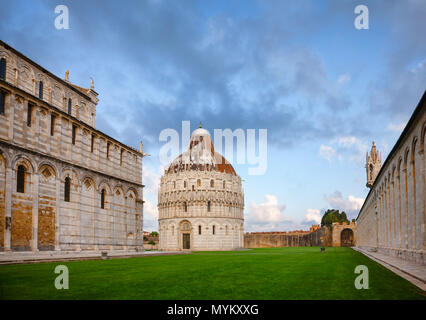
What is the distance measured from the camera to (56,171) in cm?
3131

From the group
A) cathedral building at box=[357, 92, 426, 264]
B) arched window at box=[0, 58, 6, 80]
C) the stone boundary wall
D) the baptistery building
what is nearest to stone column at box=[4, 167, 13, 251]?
arched window at box=[0, 58, 6, 80]

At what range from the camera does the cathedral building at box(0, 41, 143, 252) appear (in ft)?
88.6

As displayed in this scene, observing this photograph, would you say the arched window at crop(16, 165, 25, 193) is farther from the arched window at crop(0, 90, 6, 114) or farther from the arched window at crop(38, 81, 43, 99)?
the arched window at crop(38, 81, 43, 99)

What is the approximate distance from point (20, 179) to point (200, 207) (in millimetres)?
56318

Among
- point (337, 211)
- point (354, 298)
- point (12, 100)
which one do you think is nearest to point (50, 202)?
point (12, 100)

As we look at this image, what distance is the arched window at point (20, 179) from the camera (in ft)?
90.1

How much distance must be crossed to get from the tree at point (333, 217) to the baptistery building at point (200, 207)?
3166cm

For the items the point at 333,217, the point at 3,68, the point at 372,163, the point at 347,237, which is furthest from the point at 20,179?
the point at 333,217

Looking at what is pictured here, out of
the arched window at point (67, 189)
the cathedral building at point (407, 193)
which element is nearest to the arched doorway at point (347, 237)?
the cathedral building at point (407, 193)

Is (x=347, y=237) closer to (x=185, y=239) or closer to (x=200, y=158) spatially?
(x=185, y=239)

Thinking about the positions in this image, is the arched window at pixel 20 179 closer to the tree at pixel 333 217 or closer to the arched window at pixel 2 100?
the arched window at pixel 2 100
